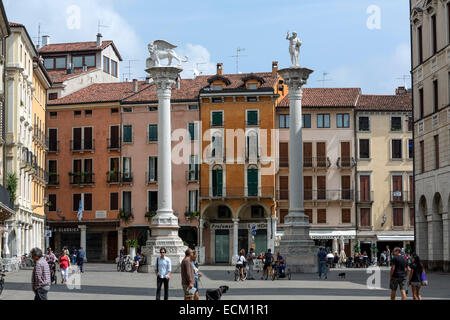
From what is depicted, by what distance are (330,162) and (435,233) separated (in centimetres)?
3158

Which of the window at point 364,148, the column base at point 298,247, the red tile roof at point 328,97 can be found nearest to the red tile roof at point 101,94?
the red tile roof at point 328,97

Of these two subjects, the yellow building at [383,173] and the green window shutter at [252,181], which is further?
the green window shutter at [252,181]

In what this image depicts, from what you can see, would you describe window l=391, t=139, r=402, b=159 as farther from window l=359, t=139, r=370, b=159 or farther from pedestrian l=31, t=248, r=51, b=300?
pedestrian l=31, t=248, r=51, b=300

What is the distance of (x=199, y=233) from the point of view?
271ft

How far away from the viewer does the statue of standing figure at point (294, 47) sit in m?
51.1

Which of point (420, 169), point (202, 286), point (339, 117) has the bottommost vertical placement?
point (202, 286)

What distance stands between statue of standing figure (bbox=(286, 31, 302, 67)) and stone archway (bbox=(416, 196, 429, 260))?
11.4 metres

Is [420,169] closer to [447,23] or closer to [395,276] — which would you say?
[447,23]

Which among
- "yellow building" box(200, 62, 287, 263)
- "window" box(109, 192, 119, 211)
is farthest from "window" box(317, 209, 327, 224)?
"window" box(109, 192, 119, 211)

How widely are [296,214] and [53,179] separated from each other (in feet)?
138

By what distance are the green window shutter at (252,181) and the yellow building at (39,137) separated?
58.8ft

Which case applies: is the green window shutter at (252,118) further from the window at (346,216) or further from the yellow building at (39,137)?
the yellow building at (39,137)
